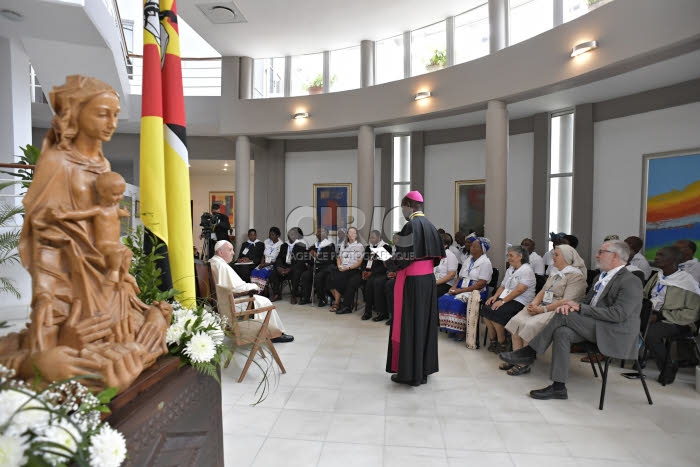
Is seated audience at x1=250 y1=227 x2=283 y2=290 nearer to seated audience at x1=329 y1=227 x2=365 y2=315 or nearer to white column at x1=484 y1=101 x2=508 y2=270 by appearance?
seated audience at x1=329 y1=227 x2=365 y2=315

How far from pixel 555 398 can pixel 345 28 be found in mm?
7885

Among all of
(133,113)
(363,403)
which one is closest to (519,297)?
(363,403)

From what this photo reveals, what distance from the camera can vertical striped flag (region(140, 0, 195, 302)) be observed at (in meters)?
2.21

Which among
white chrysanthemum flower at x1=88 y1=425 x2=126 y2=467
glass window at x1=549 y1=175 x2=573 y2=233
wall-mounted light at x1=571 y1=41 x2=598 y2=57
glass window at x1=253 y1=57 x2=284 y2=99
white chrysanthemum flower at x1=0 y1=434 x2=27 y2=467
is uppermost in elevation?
glass window at x1=253 y1=57 x2=284 y2=99

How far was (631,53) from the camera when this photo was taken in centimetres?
515

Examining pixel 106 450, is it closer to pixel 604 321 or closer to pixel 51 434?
pixel 51 434

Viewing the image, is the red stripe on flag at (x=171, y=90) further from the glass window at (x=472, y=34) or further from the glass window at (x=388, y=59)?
the glass window at (x=388, y=59)

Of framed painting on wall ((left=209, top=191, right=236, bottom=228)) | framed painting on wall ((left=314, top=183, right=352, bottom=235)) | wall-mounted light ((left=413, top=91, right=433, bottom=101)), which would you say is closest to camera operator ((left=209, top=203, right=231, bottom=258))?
framed painting on wall ((left=314, top=183, right=352, bottom=235))

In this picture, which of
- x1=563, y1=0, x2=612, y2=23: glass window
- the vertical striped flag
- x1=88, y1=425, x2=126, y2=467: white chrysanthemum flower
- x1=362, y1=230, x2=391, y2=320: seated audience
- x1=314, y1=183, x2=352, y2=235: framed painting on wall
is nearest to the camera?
x1=88, y1=425, x2=126, y2=467: white chrysanthemum flower

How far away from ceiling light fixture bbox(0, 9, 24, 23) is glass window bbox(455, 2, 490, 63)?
727cm

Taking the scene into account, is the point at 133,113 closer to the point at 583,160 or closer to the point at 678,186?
the point at 583,160

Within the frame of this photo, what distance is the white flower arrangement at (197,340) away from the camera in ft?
5.98

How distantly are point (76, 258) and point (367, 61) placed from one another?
9.26 meters

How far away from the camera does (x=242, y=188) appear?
420 inches
